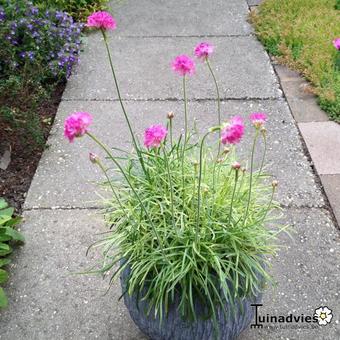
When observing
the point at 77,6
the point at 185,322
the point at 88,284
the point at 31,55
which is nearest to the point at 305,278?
the point at 185,322

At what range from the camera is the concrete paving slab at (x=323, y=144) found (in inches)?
131

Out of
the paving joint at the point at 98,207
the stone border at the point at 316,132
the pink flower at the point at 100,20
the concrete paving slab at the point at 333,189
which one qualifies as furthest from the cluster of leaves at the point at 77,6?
the pink flower at the point at 100,20

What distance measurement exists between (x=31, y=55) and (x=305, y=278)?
2.64 meters

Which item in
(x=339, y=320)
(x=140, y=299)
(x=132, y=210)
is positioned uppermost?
(x=132, y=210)

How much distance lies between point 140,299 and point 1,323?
34.4 inches

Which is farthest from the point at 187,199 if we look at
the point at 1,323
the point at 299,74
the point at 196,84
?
the point at 299,74

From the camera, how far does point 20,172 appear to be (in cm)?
334

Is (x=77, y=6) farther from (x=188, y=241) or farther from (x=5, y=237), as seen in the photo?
(x=188, y=241)

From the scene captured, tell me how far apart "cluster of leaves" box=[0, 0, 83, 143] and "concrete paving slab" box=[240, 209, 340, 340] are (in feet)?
6.10

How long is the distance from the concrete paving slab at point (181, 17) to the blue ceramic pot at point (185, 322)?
3.49 metres

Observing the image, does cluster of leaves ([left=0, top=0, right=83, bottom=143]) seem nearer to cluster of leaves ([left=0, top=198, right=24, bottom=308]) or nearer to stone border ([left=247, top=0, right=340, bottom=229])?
cluster of leaves ([left=0, top=198, right=24, bottom=308])

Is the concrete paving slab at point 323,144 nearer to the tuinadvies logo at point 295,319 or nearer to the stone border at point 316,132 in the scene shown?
the stone border at point 316,132

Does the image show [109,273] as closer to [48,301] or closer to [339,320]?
[48,301]

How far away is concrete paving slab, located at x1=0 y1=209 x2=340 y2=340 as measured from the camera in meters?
2.41
